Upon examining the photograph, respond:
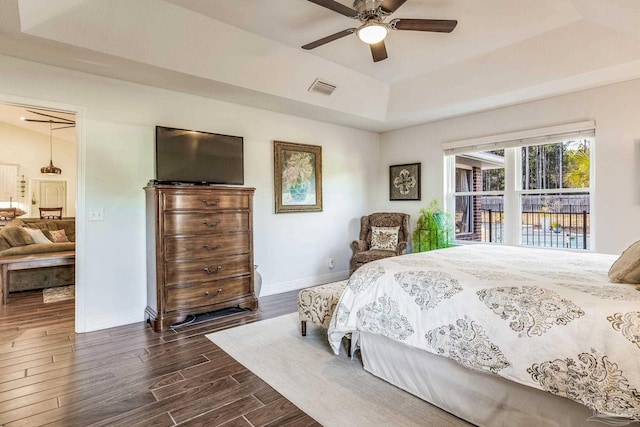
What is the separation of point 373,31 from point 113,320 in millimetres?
3596

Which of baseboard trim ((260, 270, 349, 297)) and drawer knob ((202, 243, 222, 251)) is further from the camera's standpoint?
baseboard trim ((260, 270, 349, 297))

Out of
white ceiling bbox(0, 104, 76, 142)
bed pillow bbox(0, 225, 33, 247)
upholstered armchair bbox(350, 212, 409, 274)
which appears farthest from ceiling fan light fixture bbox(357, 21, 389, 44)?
white ceiling bbox(0, 104, 76, 142)

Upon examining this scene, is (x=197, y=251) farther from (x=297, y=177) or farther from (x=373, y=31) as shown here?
(x=373, y=31)

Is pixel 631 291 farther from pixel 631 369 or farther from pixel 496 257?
pixel 496 257

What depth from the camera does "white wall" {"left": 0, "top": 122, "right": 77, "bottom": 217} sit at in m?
7.89

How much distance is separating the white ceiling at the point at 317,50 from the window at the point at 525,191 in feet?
2.27

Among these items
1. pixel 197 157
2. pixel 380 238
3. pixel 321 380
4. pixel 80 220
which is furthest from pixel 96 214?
pixel 380 238

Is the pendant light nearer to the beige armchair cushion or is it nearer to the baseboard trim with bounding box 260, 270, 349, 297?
the baseboard trim with bounding box 260, 270, 349, 297

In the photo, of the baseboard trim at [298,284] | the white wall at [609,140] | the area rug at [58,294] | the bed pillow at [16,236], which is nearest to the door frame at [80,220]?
the area rug at [58,294]

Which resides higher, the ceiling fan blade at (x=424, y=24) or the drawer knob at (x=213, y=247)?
the ceiling fan blade at (x=424, y=24)

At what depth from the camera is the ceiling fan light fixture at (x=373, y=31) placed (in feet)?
8.37

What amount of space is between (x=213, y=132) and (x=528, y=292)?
3.61 metres

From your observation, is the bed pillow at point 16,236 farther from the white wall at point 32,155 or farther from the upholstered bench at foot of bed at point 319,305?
the upholstered bench at foot of bed at point 319,305

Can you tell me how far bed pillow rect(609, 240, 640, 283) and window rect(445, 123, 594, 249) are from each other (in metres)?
2.47
